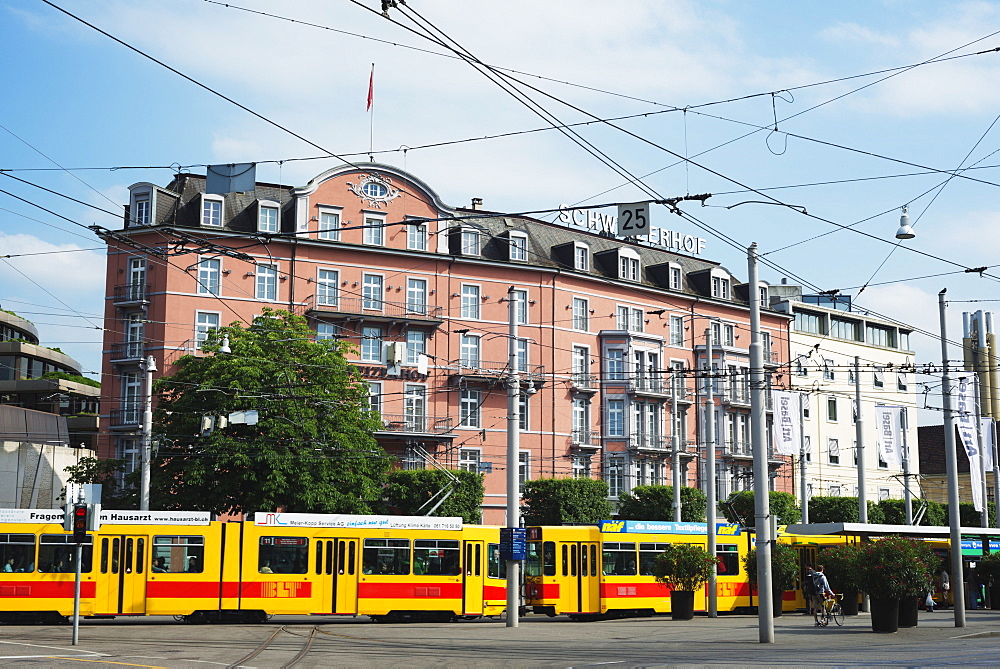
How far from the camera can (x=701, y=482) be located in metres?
66.3

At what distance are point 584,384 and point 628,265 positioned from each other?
8129 millimetres

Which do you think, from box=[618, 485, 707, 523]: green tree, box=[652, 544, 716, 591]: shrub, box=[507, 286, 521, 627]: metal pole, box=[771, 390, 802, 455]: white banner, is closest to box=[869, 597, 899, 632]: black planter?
box=[652, 544, 716, 591]: shrub

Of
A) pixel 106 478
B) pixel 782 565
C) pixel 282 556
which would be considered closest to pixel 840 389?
pixel 782 565

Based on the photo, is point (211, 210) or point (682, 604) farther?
point (211, 210)

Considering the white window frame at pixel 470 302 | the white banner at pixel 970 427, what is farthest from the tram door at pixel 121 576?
the white window frame at pixel 470 302

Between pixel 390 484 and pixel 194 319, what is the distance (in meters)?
11.8

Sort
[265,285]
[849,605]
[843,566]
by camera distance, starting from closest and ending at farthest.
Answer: [843,566] → [849,605] → [265,285]

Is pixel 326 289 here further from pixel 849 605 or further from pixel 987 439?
pixel 987 439

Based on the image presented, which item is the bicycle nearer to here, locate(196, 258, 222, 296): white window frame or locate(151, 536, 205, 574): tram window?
locate(151, 536, 205, 574): tram window

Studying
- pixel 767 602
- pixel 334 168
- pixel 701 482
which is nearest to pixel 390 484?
pixel 334 168

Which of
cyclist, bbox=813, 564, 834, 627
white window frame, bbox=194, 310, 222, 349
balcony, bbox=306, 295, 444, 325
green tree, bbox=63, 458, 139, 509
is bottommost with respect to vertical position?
cyclist, bbox=813, 564, 834, 627

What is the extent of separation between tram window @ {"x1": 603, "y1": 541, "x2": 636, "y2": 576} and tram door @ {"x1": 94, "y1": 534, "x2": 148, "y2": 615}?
1312 cm

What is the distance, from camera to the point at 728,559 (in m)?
38.1

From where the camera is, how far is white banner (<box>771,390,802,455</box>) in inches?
1855
